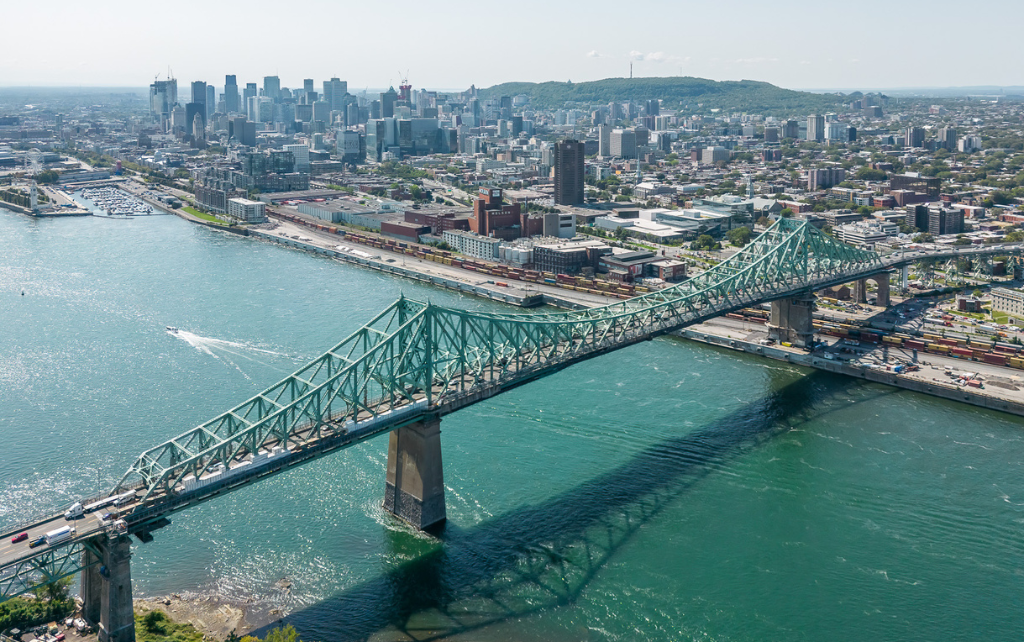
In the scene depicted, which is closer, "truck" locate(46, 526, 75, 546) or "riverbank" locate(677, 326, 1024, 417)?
"truck" locate(46, 526, 75, 546)

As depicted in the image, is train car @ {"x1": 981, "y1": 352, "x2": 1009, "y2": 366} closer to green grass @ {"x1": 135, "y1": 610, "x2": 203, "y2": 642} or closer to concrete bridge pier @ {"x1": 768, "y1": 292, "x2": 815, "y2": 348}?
concrete bridge pier @ {"x1": 768, "y1": 292, "x2": 815, "y2": 348}

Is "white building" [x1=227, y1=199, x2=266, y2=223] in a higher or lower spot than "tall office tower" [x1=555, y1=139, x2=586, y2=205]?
lower

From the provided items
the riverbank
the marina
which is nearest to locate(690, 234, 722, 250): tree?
the riverbank

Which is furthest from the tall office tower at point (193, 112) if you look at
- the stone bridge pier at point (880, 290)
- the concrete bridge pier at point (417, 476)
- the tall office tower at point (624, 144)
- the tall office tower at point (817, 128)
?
the concrete bridge pier at point (417, 476)

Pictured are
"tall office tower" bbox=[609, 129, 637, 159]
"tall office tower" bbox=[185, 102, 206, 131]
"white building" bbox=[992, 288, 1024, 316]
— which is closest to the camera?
"white building" bbox=[992, 288, 1024, 316]

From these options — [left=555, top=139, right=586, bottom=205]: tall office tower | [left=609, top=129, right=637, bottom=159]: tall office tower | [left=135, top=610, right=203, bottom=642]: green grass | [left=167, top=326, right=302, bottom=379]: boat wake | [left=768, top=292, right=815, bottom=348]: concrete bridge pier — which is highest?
[left=609, top=129, right=637, bottom=159]: tall office tower

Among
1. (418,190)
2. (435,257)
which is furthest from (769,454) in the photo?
(418,190)

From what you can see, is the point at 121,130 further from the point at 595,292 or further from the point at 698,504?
the point at 698,504
